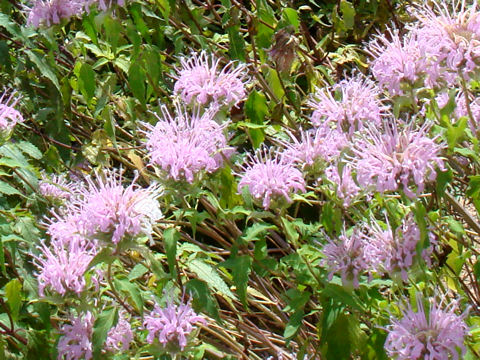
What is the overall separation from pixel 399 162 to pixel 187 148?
0.39 m

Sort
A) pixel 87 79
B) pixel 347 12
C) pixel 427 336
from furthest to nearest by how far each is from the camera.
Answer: pixel 347 12
pixel 87 79
pixel 427 336

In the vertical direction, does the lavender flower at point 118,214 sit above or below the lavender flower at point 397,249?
above

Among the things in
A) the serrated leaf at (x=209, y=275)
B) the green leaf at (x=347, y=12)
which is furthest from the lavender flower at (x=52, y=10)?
the green leaf at (x=347, y=12)

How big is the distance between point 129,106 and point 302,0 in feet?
4.54

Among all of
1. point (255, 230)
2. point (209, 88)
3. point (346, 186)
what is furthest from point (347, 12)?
point (255, 230)

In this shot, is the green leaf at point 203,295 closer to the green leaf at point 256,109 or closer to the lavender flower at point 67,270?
the lavender flower at point 67,270

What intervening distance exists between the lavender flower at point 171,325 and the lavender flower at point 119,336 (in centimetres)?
15

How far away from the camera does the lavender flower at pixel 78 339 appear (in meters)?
1.64

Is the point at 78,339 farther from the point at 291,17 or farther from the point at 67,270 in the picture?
the point at 291,17

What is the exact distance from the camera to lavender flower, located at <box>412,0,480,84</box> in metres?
1.47

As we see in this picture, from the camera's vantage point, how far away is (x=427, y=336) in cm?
135

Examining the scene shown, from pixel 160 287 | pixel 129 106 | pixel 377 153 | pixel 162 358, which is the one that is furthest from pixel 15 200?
pixel 377 153

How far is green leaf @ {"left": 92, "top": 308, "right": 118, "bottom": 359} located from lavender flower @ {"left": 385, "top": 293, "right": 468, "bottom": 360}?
0.52 m

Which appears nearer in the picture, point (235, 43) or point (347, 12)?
point (235, 43)
